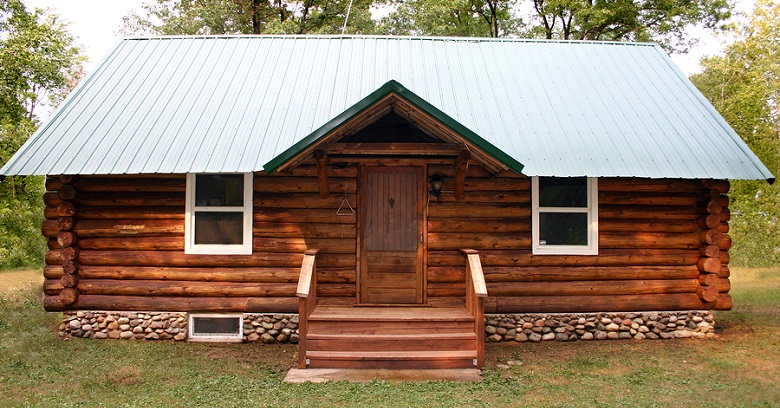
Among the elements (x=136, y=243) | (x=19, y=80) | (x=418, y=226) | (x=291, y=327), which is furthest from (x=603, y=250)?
(x=19, y=80)

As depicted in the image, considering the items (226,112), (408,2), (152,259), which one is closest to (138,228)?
(152,259)

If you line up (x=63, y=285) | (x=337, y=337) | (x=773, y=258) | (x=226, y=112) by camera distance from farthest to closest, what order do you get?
(x=773, y=258), (x=226, y=112), (x=63, y=285), (x=337, y=337)

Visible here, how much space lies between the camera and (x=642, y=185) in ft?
32.2

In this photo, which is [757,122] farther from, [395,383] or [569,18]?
[395,383]

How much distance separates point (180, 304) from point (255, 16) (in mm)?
17581

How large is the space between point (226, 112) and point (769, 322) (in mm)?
10874

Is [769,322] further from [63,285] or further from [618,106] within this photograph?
[63,285]

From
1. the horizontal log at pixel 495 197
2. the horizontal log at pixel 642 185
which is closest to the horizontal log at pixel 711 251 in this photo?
the horizontal log at pixel 642 185

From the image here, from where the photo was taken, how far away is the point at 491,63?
11.7 meters

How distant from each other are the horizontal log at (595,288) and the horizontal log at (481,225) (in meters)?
0.89

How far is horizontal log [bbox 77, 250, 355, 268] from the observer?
9.46m

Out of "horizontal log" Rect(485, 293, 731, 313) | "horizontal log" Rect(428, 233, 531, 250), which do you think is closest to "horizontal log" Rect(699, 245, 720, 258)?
"horizontal log" Rect(485, 293, 731, 313)

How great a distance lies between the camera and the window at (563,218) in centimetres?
966

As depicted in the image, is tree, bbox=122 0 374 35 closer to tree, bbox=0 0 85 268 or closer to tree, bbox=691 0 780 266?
tree, bbox=0 0 85 268
